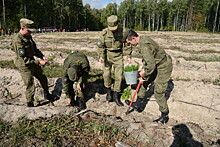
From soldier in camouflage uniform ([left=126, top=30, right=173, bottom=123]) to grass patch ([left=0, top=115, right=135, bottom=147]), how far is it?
103cm

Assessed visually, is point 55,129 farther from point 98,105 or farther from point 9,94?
point 9,94

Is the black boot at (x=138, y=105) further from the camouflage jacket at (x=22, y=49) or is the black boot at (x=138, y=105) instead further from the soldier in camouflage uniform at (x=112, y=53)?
the camouflage jacket at (x=22, y=49)

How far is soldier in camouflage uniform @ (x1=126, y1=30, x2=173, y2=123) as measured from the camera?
10.3 ft

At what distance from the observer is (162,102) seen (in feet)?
11.8

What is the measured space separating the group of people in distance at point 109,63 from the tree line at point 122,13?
2992cm

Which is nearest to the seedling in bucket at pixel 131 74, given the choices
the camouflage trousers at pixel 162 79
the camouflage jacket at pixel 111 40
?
the camouflage trousers at pixel 162 79

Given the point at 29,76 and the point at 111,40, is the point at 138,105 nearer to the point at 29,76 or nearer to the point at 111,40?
the point at 111,40

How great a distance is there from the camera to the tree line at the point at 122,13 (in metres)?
35.3

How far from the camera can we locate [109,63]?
15.0 ft

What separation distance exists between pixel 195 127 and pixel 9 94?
483 cm

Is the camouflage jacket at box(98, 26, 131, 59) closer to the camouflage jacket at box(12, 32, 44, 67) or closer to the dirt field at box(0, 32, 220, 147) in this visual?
the dirt field at box(0, 32, 220, 147)

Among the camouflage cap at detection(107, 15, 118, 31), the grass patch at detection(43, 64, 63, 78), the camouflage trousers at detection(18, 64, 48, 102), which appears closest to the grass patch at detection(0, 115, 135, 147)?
the camouflage trousers at detection(18, 64, 48, 102)

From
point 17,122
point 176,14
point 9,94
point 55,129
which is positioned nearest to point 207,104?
point 55,129

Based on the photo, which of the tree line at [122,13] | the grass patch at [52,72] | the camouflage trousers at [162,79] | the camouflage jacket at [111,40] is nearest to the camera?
the camouflage trousers at [162,79]
